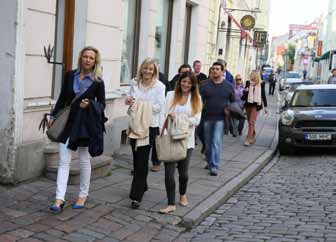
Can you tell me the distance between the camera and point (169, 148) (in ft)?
21.3

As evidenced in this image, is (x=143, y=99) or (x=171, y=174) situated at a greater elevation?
(x=143, y=99)

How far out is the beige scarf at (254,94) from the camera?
13.2 metres

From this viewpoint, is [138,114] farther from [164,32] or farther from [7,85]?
[164,32]

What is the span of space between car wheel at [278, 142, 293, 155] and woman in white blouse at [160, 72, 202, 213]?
618cm

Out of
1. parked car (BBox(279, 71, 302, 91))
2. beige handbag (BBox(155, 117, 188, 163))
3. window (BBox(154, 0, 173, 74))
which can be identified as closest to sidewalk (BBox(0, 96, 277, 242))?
beige handbag (BBox(155, 117, 188, 163))

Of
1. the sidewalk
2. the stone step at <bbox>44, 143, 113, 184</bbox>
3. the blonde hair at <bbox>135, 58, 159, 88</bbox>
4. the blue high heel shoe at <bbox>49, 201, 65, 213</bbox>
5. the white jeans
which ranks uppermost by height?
the blonde hair at <bbox>135, 58, 159, 88</bbox>

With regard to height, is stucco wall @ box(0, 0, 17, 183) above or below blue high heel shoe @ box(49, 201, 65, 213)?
above

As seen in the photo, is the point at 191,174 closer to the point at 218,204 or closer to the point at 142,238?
the point at 218,204

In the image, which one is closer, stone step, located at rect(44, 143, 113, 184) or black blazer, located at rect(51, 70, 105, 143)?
black blazer, located at rect(51, 70, 105, 143)

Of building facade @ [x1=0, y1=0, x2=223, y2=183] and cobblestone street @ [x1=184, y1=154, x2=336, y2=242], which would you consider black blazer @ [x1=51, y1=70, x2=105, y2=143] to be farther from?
cobblestone street @ [x1=184, y1=154, x2=336, y2=242]

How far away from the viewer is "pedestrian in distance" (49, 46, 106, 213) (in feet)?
19.7

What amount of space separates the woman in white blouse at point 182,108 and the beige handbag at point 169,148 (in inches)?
5.2

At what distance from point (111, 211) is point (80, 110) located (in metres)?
1.24

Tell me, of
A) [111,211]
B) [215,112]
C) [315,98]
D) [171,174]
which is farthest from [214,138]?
[315,98]
